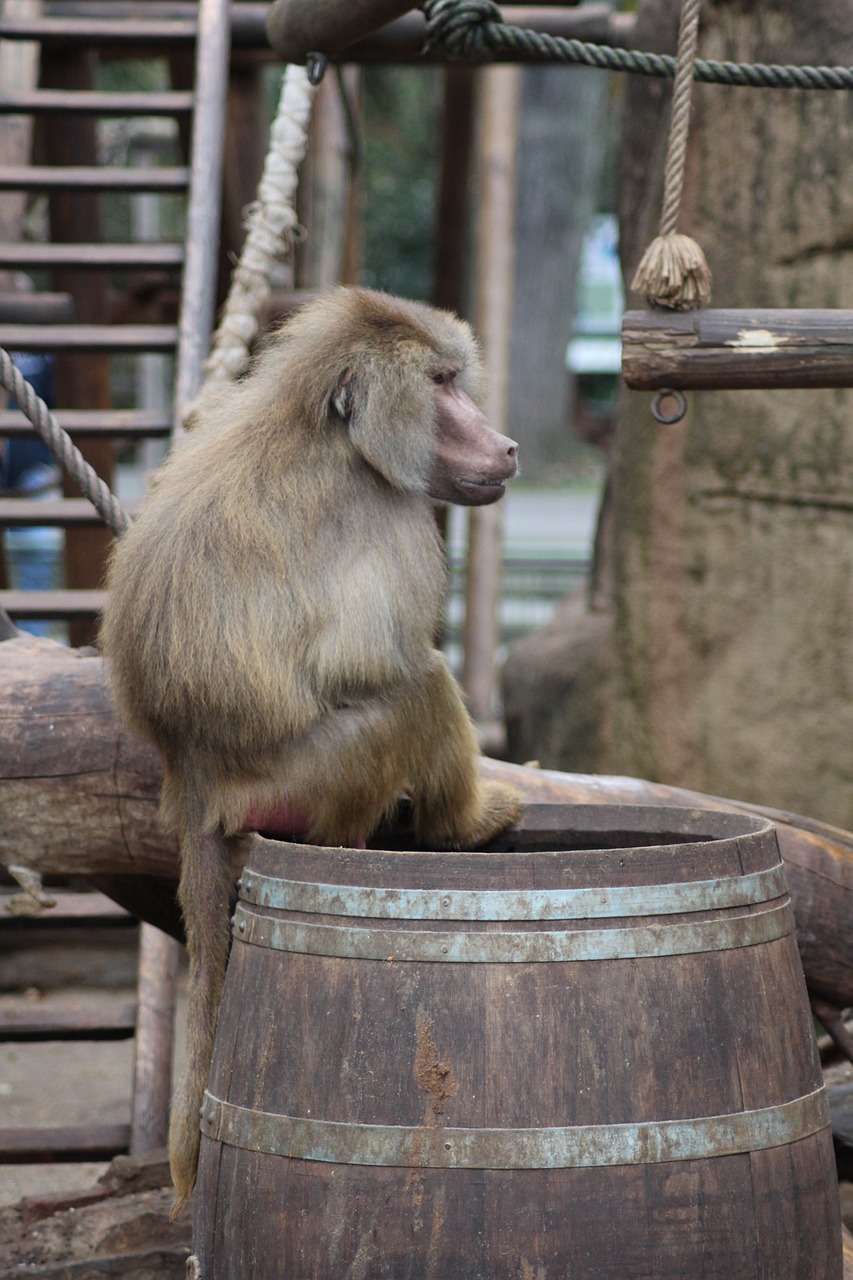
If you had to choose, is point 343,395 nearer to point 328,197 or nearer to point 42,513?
point 42,513

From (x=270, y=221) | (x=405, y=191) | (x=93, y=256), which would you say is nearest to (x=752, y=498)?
(x=270, y=221)

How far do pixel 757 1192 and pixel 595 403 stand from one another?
24.6 metres

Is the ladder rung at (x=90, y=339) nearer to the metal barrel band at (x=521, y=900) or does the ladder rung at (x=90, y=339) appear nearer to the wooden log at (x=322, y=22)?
the wooden log at (x=322, y=22)

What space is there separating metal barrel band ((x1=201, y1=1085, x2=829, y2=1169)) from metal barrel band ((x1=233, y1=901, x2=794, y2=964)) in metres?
0.22

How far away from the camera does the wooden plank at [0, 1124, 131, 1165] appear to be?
3396 mm

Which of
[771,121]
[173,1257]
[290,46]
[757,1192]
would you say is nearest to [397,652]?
[757,1192]

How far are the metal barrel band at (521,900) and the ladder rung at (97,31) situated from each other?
12.7 ft

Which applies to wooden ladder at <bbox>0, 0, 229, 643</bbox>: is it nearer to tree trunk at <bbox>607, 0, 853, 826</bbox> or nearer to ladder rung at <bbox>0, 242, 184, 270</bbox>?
ladder rung at <bbox>0, 242, 184, 270</bbox>

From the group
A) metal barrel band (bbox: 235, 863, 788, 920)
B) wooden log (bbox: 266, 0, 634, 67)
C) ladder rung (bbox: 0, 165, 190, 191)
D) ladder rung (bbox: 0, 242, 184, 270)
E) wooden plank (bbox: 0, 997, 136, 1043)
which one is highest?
wooden log (bbox: 266, 0, 634, 67)

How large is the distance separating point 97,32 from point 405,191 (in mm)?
18929

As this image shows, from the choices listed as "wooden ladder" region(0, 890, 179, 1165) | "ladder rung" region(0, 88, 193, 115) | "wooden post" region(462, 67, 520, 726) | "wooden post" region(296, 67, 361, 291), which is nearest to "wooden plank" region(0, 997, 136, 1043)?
"wooden ladder" region(0, 890, 179, 1165)

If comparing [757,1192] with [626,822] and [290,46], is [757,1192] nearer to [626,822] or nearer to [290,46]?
[626,822]

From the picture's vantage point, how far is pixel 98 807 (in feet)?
9.41

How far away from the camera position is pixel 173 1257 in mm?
2828
